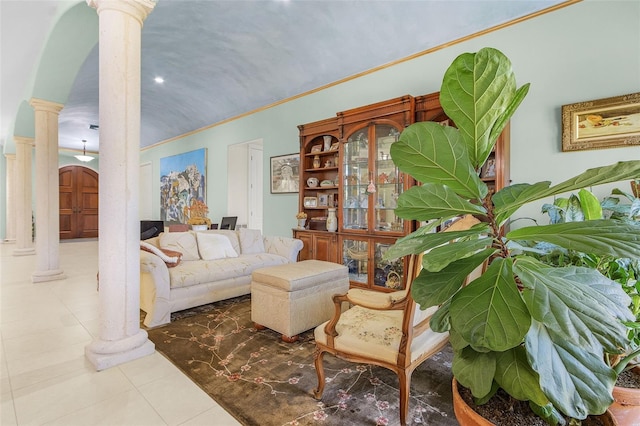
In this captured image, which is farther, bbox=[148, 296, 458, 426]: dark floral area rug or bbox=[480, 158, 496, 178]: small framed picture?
bbox=[480, 158, 496, 178]: small framed picture

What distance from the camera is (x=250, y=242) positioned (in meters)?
4.41

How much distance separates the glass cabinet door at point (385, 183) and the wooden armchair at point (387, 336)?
188 cm

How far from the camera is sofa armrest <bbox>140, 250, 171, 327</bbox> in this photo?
282 centimetres

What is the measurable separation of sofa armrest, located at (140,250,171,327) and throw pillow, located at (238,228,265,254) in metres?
1.45

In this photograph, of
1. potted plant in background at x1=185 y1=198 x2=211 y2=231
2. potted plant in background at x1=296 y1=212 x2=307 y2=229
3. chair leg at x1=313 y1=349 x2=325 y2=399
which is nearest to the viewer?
chair leg at x1=313 y1=349 x2=325 y2=399

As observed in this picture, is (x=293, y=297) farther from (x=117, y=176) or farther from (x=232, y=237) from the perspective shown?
(x=232, y=237)

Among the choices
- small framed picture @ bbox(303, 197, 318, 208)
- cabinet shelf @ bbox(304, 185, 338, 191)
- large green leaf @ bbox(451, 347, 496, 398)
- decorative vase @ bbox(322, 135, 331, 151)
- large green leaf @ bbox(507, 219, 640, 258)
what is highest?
decorative vase @ bbox(322, 135, 331, 151)

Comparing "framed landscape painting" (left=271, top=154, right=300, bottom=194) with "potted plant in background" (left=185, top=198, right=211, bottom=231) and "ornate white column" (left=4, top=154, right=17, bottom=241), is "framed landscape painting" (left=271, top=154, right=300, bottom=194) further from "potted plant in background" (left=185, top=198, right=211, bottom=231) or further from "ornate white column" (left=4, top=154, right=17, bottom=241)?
"ornate white column" (left=4, top=154, right=17, bottom=241)

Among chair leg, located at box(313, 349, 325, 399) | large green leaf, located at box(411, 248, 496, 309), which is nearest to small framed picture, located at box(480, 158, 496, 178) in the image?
chair leg, located at box(313, 349, 325, 399)

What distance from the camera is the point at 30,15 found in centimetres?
303

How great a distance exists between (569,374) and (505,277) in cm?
22

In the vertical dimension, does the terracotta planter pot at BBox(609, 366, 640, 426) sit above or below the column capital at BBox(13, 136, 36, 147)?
below

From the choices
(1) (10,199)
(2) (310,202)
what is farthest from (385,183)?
(1) (10,199)

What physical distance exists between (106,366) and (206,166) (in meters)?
5.38
